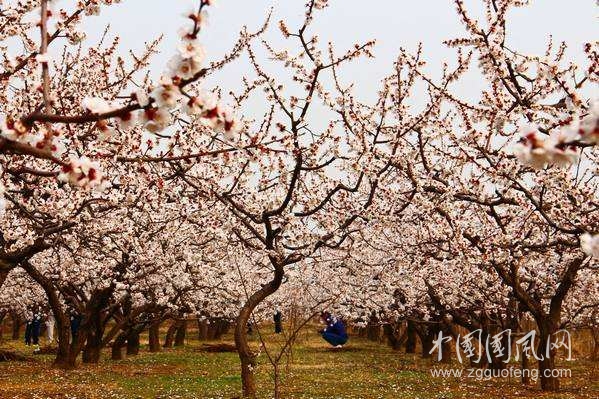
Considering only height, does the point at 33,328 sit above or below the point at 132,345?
above

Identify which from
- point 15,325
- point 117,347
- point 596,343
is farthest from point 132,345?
point 15,325

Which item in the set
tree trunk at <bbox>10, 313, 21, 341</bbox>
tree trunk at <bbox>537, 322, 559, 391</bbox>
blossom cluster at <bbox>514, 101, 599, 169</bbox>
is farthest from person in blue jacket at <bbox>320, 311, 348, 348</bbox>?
blossom cluster at <bbox>514, 101, 599, 169</bbox>

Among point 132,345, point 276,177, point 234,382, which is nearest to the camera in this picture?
point 276,177

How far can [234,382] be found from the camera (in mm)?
17109

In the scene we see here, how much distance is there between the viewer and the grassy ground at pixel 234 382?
14.5 m

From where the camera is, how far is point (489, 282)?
1931 centimetres

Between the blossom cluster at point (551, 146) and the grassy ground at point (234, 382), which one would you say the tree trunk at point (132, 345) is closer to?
the grassy ground at point (234, 382)

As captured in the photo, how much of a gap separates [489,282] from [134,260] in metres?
11.1

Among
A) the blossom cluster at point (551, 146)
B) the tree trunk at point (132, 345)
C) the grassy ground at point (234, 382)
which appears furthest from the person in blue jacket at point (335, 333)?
the blossom cluster at point (551, 146)

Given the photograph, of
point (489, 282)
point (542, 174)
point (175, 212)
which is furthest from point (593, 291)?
point (175, 212)

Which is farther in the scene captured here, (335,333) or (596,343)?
(335,333)

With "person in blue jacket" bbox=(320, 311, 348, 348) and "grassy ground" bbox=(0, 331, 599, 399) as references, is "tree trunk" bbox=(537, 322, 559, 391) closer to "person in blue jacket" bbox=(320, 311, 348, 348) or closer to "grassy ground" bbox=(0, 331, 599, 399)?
"grassy ground" bbox=(0, 331, 599, 399)

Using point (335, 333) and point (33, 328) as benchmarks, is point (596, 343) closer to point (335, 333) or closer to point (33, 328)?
point (335, 333)

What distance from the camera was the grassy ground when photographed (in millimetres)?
14477
